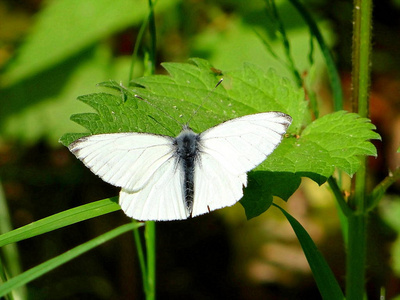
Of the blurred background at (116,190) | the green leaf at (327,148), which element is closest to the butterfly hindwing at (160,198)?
the green leaf at (327,148)

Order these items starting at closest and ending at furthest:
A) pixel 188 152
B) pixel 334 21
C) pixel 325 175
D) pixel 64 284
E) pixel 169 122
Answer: pixel 325 175
pixel 188 152
pixel 169 122
pixel 64 284
pixel 334 21

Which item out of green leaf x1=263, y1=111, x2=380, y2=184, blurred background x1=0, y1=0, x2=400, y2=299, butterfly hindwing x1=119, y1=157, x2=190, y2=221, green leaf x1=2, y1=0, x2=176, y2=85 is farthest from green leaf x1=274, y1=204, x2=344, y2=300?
green leaf x1=2, y1=0, x2=176, y2=85

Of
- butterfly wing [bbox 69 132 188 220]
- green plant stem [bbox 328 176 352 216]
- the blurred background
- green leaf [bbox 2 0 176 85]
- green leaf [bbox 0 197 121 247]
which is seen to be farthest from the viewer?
green leaf [bbox 2 0 176 85]

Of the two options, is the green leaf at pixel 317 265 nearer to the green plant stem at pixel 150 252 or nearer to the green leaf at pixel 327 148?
the green leaf at pixel 327 148

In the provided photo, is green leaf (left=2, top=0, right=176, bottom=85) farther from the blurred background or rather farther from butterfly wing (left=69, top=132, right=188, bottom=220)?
butterfly wing (left=69, top=132, right=188, bottom=220)

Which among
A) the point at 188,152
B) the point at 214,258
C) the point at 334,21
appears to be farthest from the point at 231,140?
the point at 334,21

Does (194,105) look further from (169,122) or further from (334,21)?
(334,21)
